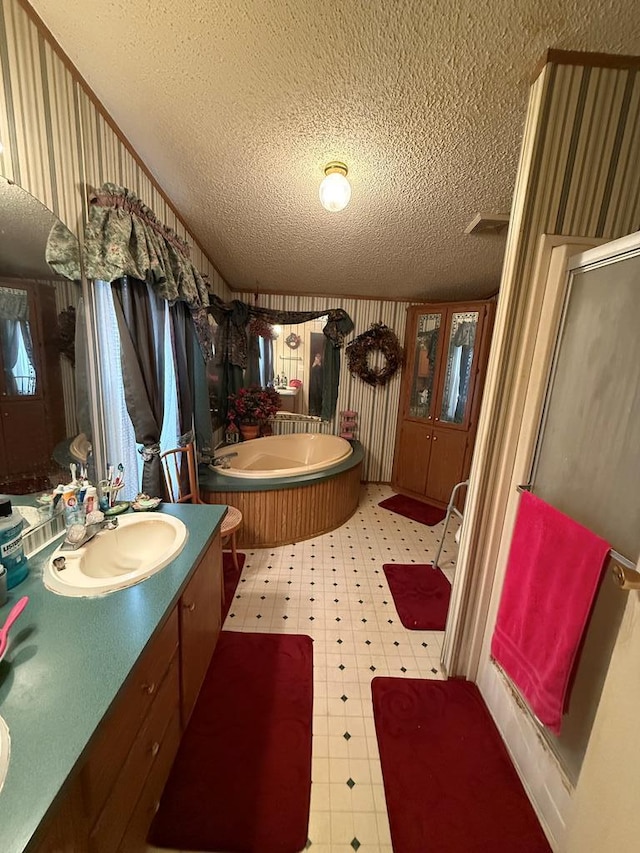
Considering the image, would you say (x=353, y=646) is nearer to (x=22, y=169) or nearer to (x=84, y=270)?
(x=84, y=270)

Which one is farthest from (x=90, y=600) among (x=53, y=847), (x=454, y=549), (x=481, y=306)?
(x=481, y=306)

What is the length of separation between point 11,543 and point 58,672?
1.46ft

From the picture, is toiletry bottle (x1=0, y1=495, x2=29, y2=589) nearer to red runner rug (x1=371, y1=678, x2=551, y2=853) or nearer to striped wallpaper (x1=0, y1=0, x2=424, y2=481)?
striped wallpaper (x1=0, y1=0, x2=424, y2=481)

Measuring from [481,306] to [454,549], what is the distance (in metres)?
2.24

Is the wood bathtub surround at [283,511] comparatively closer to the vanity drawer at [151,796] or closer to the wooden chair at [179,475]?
the wooden chair at [179,475]

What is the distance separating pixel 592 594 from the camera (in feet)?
2.80

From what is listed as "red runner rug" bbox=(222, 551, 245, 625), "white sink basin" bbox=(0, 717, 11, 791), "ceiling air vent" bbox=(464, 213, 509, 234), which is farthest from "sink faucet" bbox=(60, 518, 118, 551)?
"ceiling air vent" bbox=(464, 213, 509, 234)

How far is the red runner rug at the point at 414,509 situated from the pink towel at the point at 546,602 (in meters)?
1.92

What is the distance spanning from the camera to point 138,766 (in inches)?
31.9

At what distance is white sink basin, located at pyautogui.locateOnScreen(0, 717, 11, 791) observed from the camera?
1.65 ft

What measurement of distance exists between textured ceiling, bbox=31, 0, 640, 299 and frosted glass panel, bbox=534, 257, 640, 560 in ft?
2.45

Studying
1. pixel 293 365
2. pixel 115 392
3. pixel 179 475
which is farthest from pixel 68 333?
pixel 293 365

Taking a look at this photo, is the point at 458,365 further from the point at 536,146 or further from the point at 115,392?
the point at 115,392

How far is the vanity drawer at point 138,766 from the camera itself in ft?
2.23
